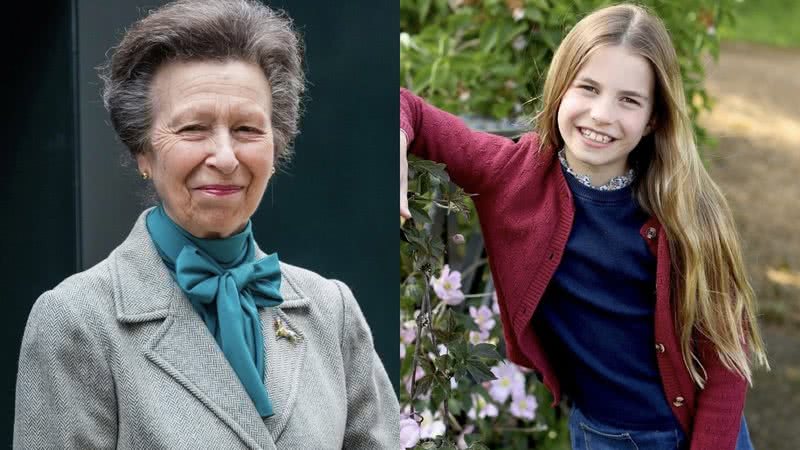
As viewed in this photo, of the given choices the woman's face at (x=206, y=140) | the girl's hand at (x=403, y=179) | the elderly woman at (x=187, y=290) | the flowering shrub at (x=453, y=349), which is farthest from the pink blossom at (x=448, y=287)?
the woman's face at (x=206, y=140)

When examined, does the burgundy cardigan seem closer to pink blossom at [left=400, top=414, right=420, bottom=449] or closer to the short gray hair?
pink blossom at [left=400, top=414, right=420, bottom=449]

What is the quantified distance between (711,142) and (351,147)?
7.94 feet

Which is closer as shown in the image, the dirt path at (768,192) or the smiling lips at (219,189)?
the smiling lips at (219,189)

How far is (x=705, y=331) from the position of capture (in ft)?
9.63

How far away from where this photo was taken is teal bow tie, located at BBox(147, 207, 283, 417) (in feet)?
6.00

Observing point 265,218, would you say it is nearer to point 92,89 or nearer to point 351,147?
point 351,147

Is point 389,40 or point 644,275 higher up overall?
point 389,40

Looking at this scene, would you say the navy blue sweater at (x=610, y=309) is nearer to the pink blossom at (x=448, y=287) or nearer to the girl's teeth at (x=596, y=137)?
the girl's teeth at (x=596, y=137)

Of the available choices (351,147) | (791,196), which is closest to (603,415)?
(351,147)

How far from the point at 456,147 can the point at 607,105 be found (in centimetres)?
36

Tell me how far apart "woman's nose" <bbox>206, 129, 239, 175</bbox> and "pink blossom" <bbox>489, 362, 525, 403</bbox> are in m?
2.06

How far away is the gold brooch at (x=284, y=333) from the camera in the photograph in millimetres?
1947

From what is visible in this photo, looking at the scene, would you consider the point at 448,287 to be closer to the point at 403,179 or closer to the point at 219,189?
the point at 403,179

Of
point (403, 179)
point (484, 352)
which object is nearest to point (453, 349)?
point (484, 352)
